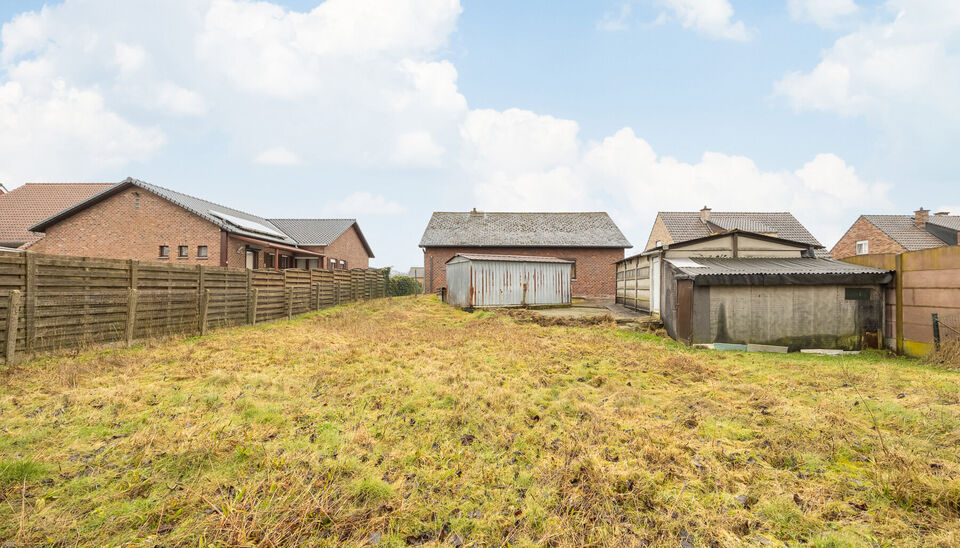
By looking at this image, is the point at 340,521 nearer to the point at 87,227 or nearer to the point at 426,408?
the point at 426,408

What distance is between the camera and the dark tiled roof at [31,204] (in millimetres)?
23000

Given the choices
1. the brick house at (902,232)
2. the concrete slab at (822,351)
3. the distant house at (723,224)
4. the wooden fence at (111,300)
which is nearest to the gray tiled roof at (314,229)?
the wooden fence at (111,300)

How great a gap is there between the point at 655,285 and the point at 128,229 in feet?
81.5

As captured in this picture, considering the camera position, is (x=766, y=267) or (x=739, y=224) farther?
(x=739, y=224)

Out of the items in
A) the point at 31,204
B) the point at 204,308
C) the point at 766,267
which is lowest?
the point at 204,308

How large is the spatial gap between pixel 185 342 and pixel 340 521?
820 cm

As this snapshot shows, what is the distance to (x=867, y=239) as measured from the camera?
27578 millimetres

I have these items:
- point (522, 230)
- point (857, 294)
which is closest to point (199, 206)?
point (522, 230)

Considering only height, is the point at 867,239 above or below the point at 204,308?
above

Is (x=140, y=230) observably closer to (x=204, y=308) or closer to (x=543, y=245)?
(x=204, y=308)

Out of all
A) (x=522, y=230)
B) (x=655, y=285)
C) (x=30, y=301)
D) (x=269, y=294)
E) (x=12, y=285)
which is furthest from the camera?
(x=522, y=230)

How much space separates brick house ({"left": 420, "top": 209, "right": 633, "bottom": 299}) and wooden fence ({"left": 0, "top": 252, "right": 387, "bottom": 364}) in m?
14.2

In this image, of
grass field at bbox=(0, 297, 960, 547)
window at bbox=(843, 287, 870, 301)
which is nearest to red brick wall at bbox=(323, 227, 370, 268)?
grass field at bbox=(0, 297, 960, 547)

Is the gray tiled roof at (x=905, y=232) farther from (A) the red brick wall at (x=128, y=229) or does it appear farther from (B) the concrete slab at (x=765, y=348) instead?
(A) the red brick wall at (x=128, y=229)
